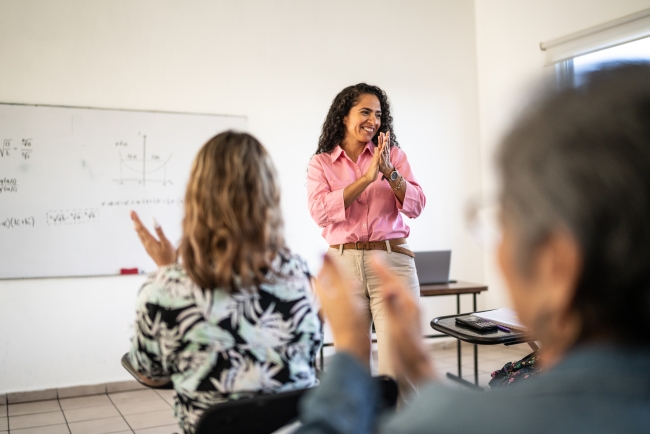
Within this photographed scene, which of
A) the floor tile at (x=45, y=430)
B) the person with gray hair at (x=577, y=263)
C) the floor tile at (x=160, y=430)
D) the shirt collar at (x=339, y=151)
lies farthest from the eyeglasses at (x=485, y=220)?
the floor tile at (x=45, y=430)

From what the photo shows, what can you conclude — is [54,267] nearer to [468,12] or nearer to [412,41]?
[412,41]

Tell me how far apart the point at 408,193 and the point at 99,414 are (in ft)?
7.78

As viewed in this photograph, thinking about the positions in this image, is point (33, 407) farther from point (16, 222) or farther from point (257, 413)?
point (257, 413)

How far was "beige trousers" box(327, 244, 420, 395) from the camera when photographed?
7.69 ft

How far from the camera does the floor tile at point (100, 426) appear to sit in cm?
307

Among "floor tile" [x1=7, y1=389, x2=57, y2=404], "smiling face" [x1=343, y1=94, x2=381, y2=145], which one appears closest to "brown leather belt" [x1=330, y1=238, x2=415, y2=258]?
"smiling face" [x1=343, y1=94, x2=381, y2=145]

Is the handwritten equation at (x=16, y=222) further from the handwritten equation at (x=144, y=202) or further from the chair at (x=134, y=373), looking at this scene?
the chair at (x=134, y=373)

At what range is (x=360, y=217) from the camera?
2.51 metres

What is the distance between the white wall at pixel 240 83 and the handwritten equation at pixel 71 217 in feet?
1.34

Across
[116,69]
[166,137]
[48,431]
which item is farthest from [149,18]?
[48,431]

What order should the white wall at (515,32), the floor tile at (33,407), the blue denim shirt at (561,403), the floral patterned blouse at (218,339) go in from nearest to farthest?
1. the blue denim shirt at (561,403)
2. the floral patterned blouse at (218,339)
3. the floor tile at (33,407)
4. the white wall at (515,32)

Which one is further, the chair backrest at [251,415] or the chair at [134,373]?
the chair at [134,373]

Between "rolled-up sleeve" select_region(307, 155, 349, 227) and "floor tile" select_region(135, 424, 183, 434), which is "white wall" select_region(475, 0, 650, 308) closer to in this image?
"rolled-up sleeve" select_region(307, 155, 349, 227)

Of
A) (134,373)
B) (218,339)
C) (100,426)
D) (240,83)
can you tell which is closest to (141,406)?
→ (100,426)
